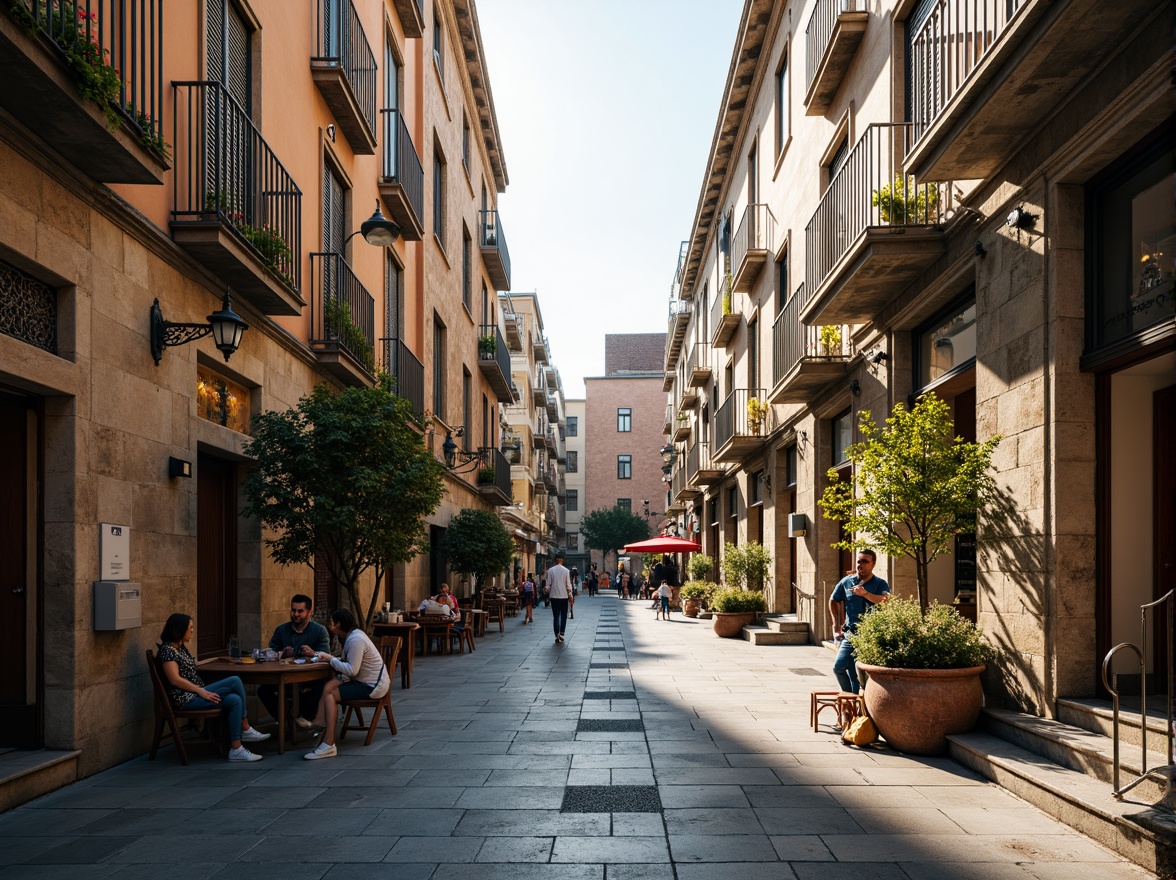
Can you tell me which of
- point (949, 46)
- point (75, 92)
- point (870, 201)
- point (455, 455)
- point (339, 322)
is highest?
point (949, 46)

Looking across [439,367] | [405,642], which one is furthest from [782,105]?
[405,642]

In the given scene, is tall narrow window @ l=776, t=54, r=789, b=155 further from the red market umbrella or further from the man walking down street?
the red market umbrella

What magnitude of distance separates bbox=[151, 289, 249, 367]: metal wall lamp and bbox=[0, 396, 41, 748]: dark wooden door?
1.42 m

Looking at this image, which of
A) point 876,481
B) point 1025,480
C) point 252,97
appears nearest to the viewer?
point 1025,480

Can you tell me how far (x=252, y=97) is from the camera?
35.2 feet

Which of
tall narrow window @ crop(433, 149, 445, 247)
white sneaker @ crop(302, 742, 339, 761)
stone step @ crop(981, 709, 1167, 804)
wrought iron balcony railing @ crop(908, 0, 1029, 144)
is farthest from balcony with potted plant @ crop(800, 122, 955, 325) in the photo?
tall narrow window @ crop(433, 149, 445, 247)

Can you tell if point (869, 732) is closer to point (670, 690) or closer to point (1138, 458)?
point (1138, 458)

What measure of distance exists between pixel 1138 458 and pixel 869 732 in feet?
10.1

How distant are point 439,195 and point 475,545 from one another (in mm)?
8484

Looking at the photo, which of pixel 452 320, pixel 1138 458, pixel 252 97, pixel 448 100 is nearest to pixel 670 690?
pixel 1138 458

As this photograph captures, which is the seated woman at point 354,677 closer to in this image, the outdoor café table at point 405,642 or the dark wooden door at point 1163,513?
the outdoor café table at point 405,642

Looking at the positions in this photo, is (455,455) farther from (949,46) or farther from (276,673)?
(949,46)

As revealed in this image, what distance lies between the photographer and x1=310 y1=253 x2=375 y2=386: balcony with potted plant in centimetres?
1286

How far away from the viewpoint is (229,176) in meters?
9.30
